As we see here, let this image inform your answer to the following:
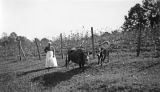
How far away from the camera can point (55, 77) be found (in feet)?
46.9

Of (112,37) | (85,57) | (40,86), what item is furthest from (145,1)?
(40,86)

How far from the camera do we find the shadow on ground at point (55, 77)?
13.5m

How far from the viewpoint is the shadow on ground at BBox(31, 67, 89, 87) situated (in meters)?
13.5

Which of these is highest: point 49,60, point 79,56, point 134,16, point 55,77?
point 134,16

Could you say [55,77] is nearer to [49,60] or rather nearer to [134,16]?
[49,60]

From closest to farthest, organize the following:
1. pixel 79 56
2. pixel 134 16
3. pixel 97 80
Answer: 1. pixel 97 80
2. pixel 79 56
3. pixel 134 16

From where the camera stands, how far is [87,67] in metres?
15.3

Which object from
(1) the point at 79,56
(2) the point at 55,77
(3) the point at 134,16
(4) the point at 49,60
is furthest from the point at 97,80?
(3) the point at 134,16

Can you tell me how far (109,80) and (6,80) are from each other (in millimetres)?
8064

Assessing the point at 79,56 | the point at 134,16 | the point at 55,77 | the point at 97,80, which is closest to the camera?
the point at 97,80

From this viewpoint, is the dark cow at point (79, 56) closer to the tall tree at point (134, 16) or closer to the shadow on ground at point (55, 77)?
the shadow on ground at point (55, 77)

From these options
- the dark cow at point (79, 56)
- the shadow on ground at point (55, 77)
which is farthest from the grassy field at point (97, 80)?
the dark cow at point (79, 56)

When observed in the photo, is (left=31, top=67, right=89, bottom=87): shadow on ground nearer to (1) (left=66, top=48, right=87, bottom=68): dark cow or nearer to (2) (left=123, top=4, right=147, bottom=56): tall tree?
(1) (left=66, top=48, right=87, bottom=68): dark cow

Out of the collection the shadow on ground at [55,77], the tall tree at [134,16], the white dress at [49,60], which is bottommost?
the shadow on ground at [55,77]
